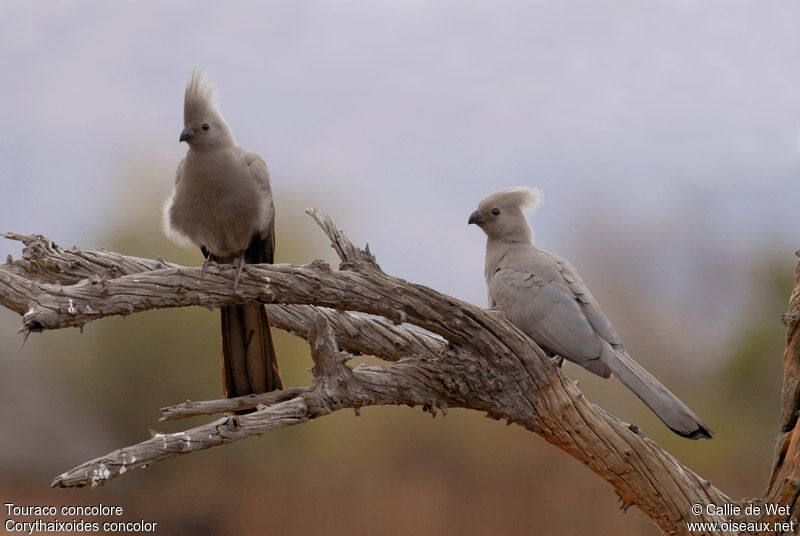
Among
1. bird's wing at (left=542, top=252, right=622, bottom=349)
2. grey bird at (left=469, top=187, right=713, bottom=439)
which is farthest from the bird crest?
bird's wing at (left=542, top=252, right=622, bottom=349)

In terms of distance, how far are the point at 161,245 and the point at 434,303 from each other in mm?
3147

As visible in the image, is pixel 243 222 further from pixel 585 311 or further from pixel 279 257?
pixel 279 257

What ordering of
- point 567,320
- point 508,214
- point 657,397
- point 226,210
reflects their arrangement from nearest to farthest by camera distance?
point 657,397, point 226,210, point 567,320, point 508,214

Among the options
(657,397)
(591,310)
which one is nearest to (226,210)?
(591,310)

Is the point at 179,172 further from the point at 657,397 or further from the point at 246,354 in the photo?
the point at 657,397

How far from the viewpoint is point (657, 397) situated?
302 cm

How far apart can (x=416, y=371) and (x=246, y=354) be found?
0.77 m

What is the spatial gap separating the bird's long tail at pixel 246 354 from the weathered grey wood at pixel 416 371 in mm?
293

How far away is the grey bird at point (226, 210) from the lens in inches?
126

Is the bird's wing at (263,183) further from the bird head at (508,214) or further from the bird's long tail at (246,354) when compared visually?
the bird head at (508,214)

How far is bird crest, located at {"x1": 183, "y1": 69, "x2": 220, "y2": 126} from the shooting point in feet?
10.6

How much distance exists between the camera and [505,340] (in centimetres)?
302

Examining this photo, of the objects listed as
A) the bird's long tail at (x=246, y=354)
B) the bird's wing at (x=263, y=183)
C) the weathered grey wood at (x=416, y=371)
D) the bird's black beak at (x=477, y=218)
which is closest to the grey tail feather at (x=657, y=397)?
the weathered grey wood at (x=416, y=371)

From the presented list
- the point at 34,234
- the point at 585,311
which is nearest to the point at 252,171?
the point at 34,234
